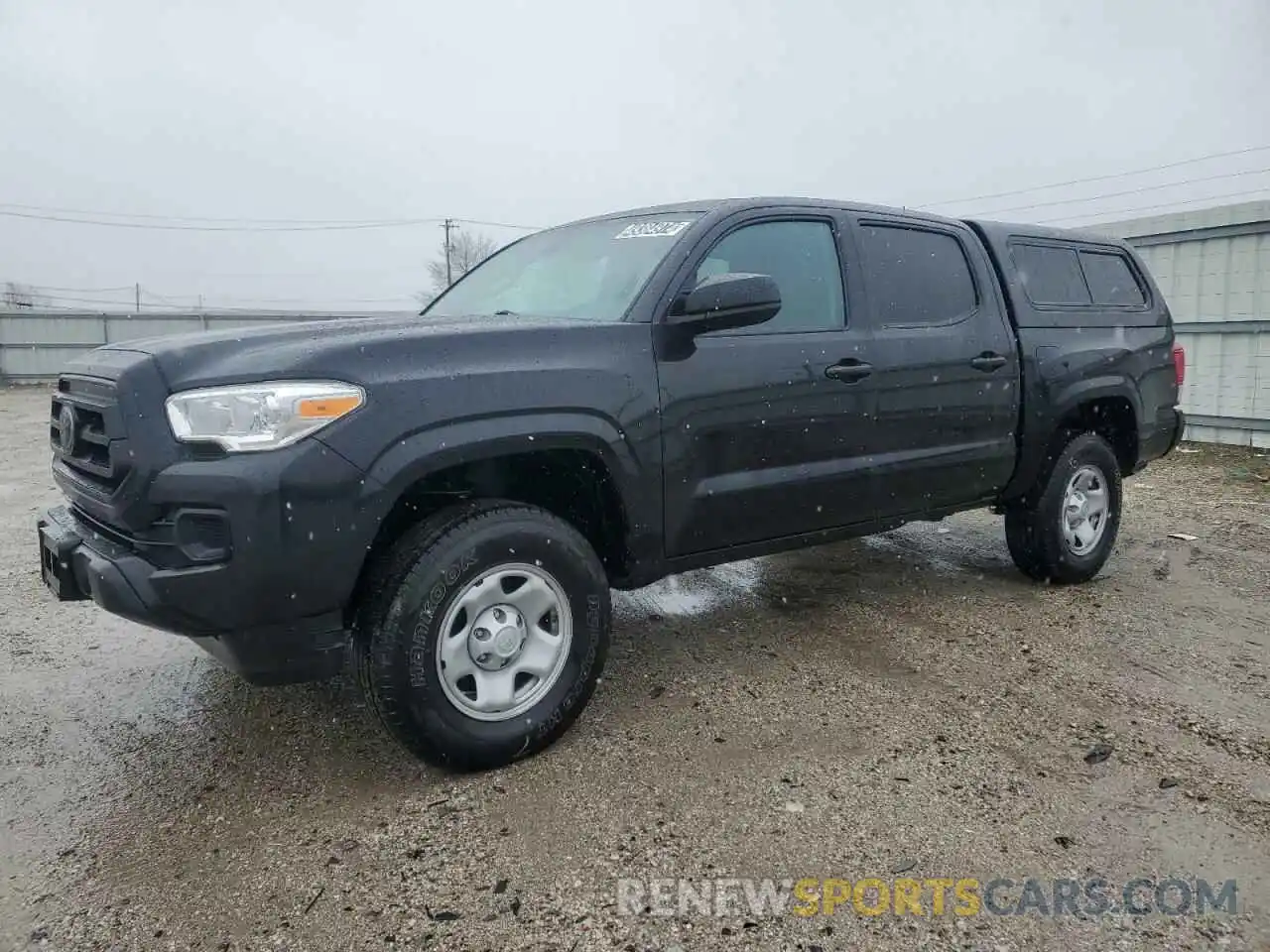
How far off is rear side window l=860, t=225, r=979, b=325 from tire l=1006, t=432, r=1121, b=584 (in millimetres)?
1051

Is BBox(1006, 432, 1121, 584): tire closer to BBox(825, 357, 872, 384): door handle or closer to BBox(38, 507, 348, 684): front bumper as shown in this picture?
BBox(825, 357, 872, 384): door handle

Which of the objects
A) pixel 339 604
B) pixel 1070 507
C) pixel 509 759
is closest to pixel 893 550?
pixel 1070 507

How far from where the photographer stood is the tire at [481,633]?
2.48 metres

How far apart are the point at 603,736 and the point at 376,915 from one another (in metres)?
1.05

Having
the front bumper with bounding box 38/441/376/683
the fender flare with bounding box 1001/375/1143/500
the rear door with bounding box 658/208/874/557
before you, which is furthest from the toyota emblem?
the fender flare with bounding box 1001/375/1143/500

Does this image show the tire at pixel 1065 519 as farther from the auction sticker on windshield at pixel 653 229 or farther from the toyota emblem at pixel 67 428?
the toyota emblem at pixel 67 428

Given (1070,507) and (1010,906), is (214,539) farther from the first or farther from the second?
(1070,507)

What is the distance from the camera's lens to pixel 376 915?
2064 mm

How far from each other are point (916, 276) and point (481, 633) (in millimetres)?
2566

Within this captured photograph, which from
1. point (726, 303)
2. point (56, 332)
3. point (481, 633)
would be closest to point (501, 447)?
point (481, 633)

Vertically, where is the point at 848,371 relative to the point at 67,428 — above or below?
above

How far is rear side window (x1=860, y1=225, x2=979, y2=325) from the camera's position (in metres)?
3.75

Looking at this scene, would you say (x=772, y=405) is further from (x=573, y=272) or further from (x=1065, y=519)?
(x=1065, y=519)

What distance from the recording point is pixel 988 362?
4.03 m
